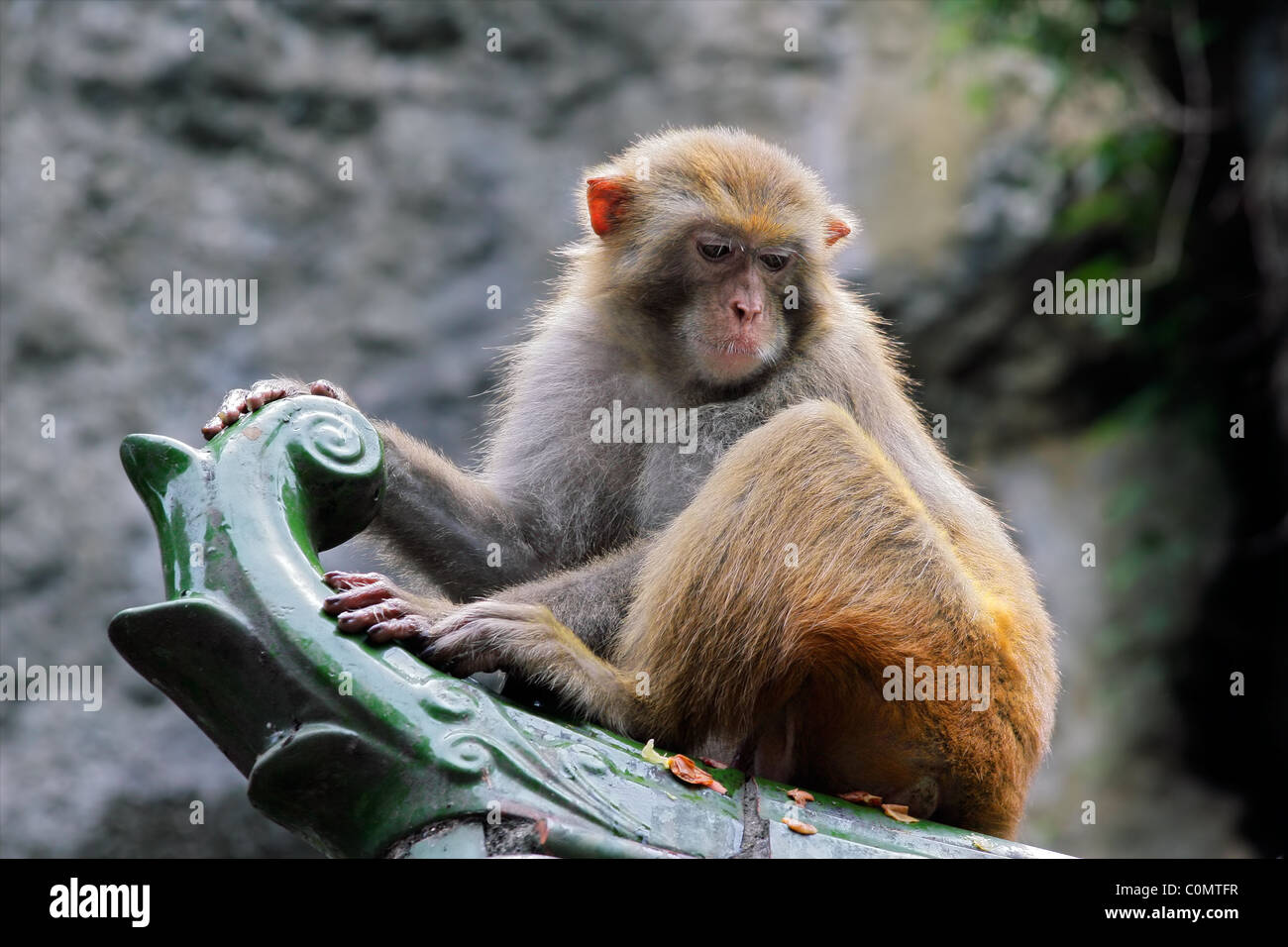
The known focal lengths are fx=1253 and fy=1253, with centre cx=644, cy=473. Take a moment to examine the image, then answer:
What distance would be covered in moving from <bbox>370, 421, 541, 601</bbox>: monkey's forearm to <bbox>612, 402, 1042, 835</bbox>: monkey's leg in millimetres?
908

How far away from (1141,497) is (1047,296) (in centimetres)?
193

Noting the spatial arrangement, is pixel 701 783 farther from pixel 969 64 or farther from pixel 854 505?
pixel 969 64

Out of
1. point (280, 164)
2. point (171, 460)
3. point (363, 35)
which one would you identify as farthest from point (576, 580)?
point (363, 35)

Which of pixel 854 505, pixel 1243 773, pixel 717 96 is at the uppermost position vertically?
pixel 717 96

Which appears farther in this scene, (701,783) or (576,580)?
(576,580)

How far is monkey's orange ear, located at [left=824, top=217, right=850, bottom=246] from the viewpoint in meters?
5.36

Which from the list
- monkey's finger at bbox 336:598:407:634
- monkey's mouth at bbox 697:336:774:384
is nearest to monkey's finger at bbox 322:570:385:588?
monkey's finger at bbox 336:598:407:634

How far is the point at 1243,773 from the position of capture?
1082 centimetres

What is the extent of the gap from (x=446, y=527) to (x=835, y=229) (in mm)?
2090

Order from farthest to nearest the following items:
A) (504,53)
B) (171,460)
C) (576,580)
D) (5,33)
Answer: (504,53)
(5,33)
(576,580)
(171,460)

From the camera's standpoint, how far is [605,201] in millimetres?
5398

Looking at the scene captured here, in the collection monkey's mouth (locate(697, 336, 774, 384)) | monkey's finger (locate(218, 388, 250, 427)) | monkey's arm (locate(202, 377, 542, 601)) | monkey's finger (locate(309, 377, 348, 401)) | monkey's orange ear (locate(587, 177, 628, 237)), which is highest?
monkey's orange ear (locate(587, 177, 628, 237))

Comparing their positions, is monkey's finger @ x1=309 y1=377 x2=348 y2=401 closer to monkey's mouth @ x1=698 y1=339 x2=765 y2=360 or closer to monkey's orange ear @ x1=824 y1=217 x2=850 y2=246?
monkey's mouth @ x1=698 y1=339 x2=765 y2=360

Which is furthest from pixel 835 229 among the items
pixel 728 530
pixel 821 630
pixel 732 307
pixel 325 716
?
pixel 325 716
